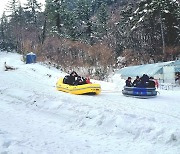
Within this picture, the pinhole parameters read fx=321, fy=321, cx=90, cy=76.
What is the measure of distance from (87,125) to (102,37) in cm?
4761

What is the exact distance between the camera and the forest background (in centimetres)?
4300

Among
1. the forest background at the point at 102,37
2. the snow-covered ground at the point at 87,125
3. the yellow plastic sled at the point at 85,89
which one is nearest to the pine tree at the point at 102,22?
the forest background at the point at 102,37

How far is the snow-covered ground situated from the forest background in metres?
21.7

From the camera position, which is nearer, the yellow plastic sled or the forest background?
the yellow plastic sled

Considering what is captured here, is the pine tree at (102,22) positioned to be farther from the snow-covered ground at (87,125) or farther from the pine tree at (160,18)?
the snow-covered ground at (87,125)

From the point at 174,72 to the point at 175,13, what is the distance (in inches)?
505

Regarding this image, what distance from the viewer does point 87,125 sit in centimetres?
1339

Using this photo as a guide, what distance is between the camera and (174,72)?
1302 inches

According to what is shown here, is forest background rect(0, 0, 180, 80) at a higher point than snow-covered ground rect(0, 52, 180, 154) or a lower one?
higher

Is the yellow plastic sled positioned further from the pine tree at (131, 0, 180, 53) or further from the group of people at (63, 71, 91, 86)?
the pine tree at (131, 0, 180, 53)

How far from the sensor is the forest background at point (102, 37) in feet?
141

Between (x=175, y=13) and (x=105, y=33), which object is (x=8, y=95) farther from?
(x=105, y=33)

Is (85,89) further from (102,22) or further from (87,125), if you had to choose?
(102,22)

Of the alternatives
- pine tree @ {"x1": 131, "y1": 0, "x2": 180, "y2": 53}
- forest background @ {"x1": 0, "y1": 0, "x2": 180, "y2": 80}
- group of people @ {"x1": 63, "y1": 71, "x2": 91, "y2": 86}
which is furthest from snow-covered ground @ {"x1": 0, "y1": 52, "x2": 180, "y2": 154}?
pine tree @ {"x1": 131, "y1": 0, "x2": 180, "y2": 53}
